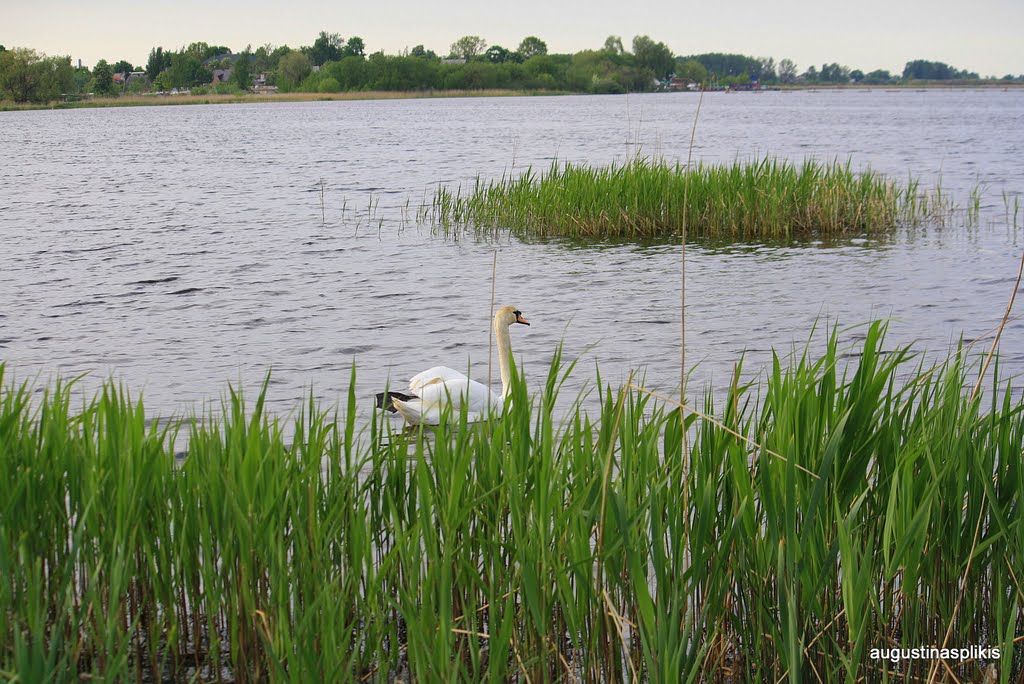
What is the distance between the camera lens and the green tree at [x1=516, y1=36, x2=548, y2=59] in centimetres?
14888

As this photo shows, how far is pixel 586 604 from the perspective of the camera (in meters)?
3.14

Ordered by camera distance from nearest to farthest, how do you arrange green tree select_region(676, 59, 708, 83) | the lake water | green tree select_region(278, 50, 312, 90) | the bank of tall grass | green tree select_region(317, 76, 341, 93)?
the bank of tall grass
green tree select_region(676, 59, 708, 83)
the lake water
green tree select_region(317, 76, 341, 93)
green tree select_region(278, 50, 312, 90)

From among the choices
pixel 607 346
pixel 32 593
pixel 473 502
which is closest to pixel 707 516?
pixel 473 502

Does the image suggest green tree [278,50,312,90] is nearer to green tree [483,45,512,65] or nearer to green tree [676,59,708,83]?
green tree [483,45,512,65]

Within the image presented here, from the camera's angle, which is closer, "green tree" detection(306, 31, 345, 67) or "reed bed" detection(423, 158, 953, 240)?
"reed bed" detection(423, 158, 953, 240)

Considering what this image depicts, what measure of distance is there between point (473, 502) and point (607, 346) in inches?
258

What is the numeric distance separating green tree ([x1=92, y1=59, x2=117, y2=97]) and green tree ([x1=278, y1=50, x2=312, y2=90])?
2182cm

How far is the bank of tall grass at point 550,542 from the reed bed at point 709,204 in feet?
40.7

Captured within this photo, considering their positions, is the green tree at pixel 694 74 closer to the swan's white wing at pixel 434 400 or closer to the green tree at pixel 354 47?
the swan's white wing at pixel 434 400

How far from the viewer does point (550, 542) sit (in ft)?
10.5

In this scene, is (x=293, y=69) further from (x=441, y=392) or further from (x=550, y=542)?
(x=550, y=542)

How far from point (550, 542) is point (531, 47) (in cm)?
15385

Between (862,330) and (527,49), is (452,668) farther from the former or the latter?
(527,49)

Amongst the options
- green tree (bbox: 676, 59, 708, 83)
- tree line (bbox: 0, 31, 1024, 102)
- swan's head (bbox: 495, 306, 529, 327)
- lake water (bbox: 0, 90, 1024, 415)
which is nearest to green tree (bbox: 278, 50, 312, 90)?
tree line (bbox: 0, 31, 1024, 102)
